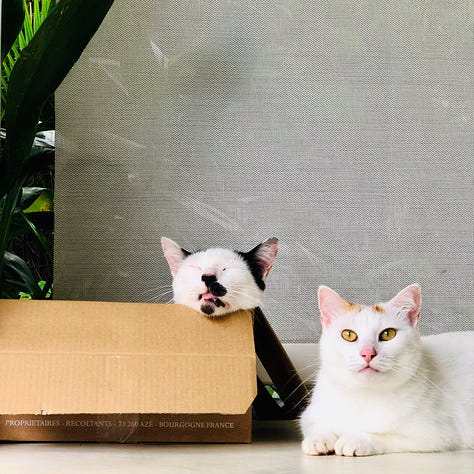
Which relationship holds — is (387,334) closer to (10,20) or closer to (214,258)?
(214,258)

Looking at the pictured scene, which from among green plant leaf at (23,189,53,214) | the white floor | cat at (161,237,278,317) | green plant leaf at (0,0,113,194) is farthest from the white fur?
green plant leaf at (23,189,53,214)

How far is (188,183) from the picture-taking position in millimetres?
1602

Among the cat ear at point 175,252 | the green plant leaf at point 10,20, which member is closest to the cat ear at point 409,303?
the cat ear at point 175,252

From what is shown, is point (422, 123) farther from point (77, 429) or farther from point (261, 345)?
point (77, 429)

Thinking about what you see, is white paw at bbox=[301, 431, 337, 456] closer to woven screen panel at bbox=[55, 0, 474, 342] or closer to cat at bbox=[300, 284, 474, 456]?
cat at bbox=[300, 284, 474, 456]

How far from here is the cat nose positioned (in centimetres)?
110

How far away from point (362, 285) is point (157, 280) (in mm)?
466

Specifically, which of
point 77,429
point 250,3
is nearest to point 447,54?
point 250,3

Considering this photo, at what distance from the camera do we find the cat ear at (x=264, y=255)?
3.85 feet

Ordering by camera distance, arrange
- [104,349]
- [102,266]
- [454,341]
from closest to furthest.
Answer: [104,349]
[454,341]
[102,266]

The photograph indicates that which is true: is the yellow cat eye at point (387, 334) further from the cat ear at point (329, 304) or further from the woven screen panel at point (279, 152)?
the woven screen panel at point (279, 152)

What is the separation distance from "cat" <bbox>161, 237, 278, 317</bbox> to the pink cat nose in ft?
0.66

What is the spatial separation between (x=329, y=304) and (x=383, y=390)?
0.15 metres

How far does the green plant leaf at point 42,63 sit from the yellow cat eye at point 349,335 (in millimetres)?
598
